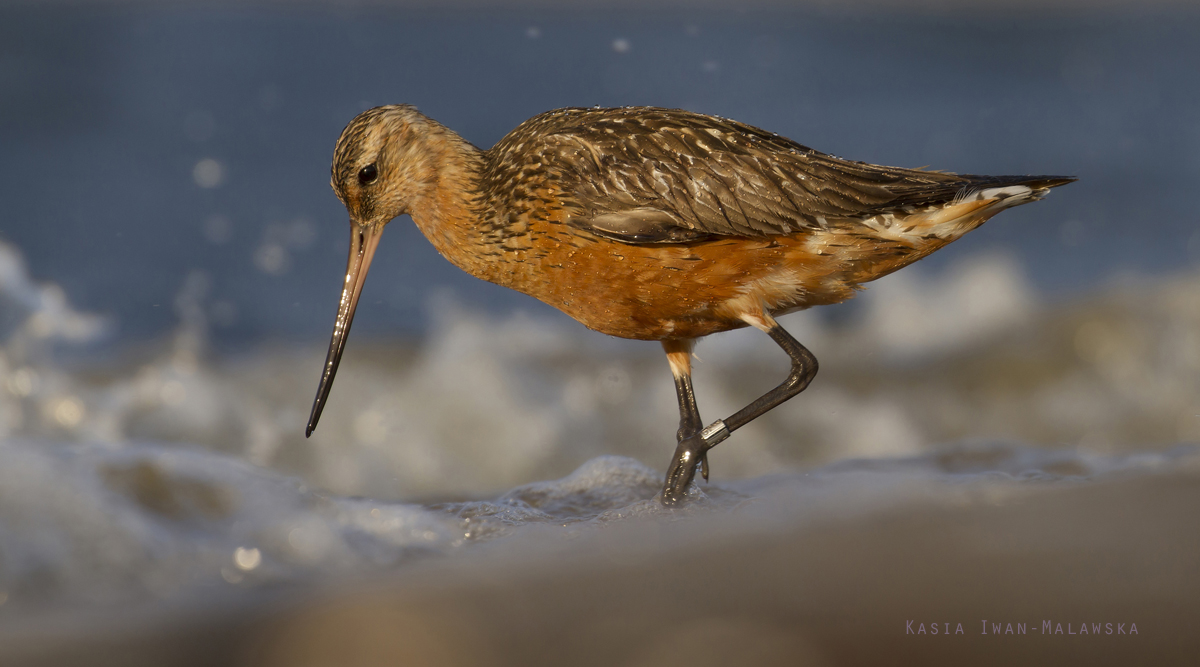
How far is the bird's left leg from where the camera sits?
4.58 m

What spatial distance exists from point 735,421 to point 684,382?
18.0 inches

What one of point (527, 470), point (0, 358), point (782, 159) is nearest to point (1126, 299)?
point (527, 470)

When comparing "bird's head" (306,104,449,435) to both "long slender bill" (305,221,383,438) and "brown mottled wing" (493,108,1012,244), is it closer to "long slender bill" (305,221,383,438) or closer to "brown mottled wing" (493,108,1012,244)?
"long slender bill" (305,221,383,438)

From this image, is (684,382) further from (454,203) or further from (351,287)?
(351,287)

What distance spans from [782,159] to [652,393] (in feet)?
14.5

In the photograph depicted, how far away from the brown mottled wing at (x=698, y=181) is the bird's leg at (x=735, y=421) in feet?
1.82

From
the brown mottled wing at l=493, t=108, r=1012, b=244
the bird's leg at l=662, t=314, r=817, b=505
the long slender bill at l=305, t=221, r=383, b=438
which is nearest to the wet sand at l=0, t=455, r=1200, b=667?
the bird's leg at l=662, t=314, r=817, b=505

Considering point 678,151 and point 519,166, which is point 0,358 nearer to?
point 519,166

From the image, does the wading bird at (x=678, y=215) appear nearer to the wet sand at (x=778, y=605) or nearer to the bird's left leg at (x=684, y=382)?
the bird's left leg at (x=684, y=382)

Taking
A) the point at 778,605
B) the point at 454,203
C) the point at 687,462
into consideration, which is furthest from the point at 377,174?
the point at 778,605

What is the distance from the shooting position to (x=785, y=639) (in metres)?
2.42

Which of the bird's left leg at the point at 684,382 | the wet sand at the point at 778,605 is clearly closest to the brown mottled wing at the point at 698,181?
the bird's left leg at the point at 684,382

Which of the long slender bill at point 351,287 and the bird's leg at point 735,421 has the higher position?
the long slender bill at point 351,287

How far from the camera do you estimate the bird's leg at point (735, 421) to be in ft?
13.9
